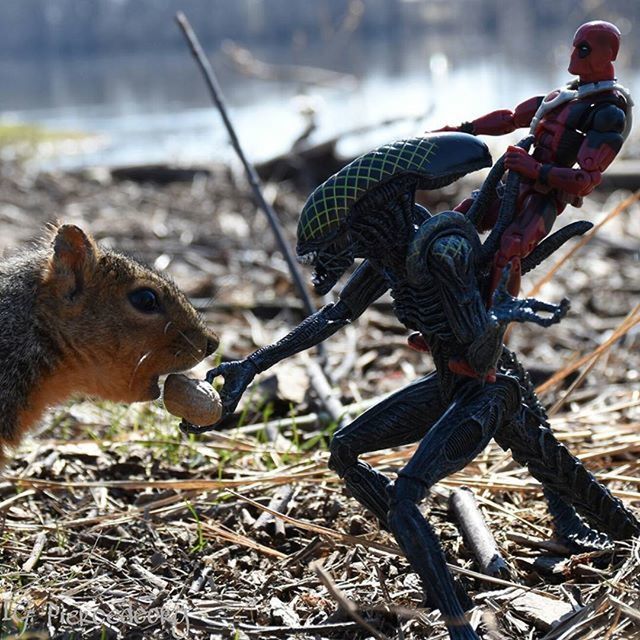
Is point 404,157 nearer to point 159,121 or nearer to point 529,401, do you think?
point 529,401

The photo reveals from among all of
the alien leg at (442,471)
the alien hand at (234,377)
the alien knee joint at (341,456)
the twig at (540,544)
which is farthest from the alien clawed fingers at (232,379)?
the twig at (540,544)

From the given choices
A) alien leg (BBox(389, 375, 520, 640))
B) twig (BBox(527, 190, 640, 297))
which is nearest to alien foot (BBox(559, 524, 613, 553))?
alien leg (BBox(389, 375, 520, 640))

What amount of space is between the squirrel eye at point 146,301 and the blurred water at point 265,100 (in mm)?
3436

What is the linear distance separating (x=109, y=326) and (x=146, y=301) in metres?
0.14

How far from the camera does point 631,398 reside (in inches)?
162

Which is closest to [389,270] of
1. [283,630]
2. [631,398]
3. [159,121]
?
[283,630]

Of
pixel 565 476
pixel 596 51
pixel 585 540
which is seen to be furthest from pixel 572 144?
pixel 585 540

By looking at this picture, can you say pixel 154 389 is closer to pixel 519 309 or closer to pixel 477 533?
pixel 477 533

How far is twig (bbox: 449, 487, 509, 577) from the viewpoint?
274 cm

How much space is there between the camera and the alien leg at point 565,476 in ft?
8.58

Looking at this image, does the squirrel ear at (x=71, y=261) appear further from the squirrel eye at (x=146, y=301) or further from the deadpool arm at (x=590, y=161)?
the deadpool arm at (x=590, y=161)

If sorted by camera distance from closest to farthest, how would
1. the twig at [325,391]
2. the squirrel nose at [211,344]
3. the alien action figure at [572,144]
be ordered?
the alien action figure at [572,144], the squirrel nose at [211,344], the twig at [325,391]

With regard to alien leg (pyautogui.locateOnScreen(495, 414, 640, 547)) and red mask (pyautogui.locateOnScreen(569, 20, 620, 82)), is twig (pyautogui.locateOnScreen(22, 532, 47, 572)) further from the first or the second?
red mask (pyautogui.locateOnScreen(569, 20, 620, 82))

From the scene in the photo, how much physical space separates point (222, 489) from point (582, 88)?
1.73 metres
